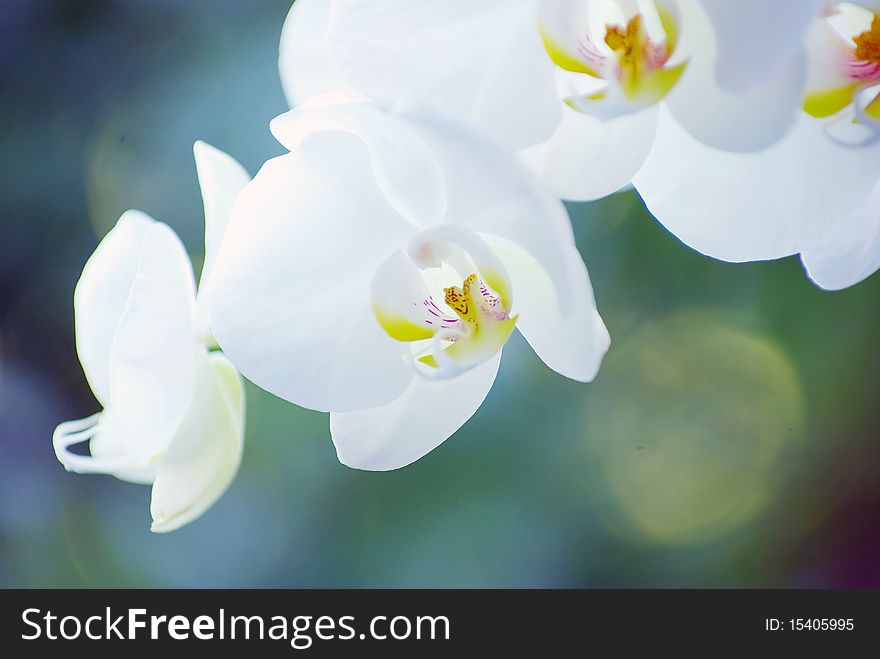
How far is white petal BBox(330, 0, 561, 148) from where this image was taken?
0.27 meters

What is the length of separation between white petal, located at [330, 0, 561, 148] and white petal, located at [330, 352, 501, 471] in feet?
0.29

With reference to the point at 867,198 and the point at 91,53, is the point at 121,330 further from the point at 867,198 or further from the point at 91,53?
the point at 91,53

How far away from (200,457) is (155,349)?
0.05 meters

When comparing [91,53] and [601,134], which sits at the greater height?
[91,53]

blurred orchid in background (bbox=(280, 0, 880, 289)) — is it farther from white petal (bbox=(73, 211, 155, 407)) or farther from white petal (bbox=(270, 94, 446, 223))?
white petal (bbox=(73, 211, 155, 407))

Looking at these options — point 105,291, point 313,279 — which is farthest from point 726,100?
point 105,291

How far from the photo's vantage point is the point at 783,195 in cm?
30

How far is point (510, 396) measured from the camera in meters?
1.00

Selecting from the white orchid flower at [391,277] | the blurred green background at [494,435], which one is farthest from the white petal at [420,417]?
the blurred green background at [494,435]

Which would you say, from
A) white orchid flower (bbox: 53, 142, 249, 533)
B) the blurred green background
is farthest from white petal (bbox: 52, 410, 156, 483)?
the blurred green background

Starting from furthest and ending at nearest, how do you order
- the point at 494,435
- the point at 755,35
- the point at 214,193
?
the point at 494,435 → the point at 214,193 → the point at 755,35

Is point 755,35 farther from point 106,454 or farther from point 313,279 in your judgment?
point 106,454

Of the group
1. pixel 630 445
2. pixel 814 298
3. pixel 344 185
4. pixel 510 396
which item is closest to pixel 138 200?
pixel 510 396

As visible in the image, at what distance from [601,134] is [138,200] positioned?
3.38ft
